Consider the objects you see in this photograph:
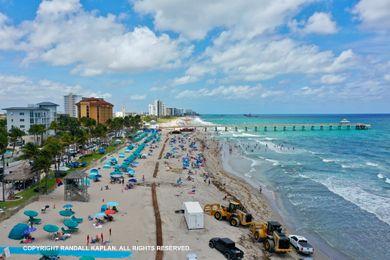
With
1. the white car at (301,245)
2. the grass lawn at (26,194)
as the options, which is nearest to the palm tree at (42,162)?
the grass lawn at (26,194)

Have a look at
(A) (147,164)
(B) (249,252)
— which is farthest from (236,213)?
(A) (147,164)

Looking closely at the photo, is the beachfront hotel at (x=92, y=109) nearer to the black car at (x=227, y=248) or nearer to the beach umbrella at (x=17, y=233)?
the beach umbrella at (x=17, y=233)

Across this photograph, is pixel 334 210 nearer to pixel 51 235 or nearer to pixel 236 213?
pixel 236 213

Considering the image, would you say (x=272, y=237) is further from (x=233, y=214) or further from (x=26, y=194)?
(x=26, y=194)

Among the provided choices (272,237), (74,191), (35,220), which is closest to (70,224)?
(35,220)

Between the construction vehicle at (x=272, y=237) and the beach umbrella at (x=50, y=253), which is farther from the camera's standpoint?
the construction vehicle at (x=272, y=237)
